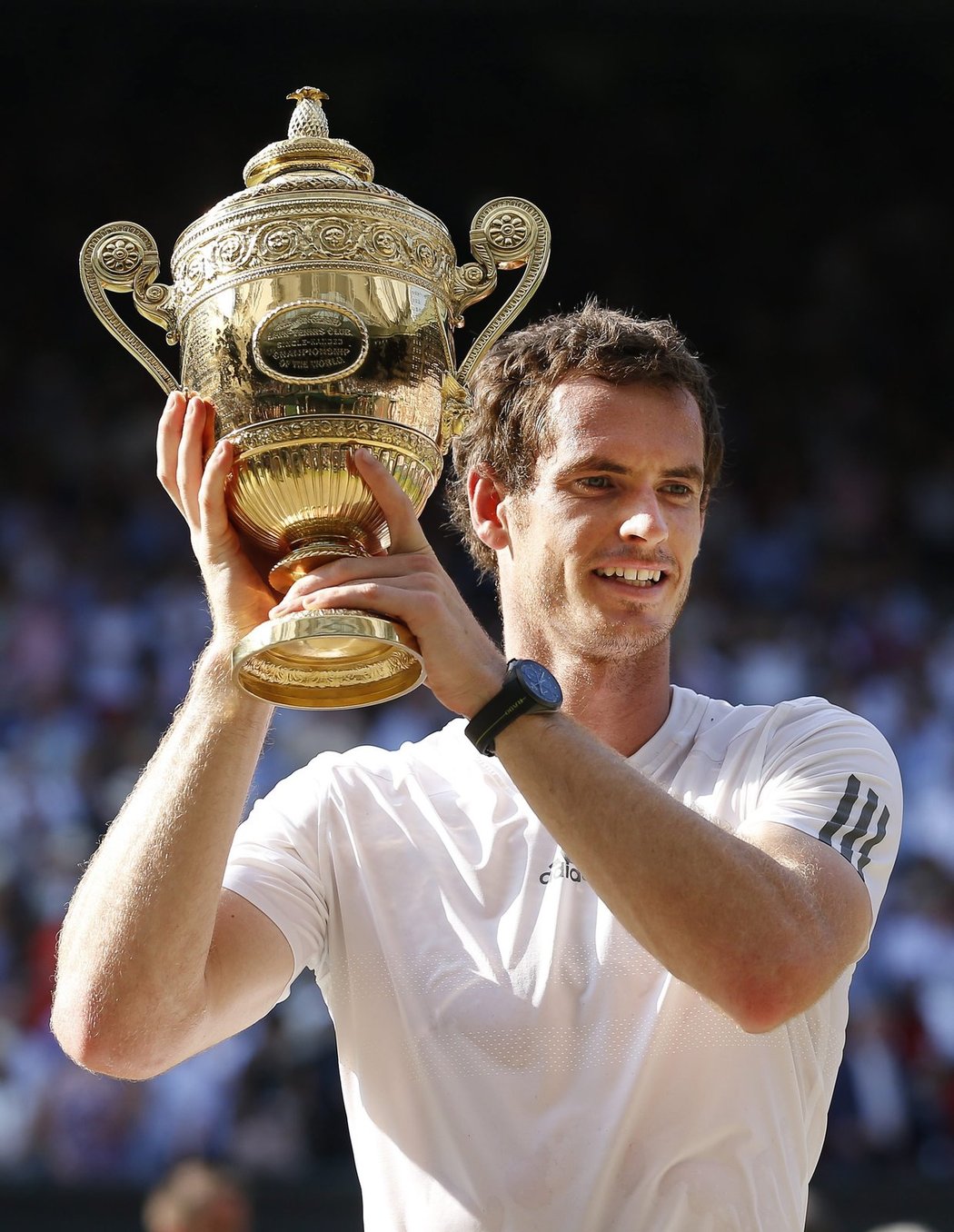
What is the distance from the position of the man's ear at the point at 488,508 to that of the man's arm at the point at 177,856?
800 millimetres

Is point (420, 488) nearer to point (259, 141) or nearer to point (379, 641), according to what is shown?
point (379, 641)

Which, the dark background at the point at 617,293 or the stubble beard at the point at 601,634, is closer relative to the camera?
the stubble beard at the point at 601,634

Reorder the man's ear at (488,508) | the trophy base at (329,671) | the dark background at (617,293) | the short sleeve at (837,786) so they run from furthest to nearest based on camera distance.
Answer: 1. the dark background at (617,293)
2. the man's ear at (488,508)
3. the short sleeve at (837,786)
4. the trophy base at (329,671)

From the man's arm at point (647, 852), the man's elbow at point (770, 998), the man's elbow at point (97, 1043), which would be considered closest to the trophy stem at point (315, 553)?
the man's arm at point (647, 852)

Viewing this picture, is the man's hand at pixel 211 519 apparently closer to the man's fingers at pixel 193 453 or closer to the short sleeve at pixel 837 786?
the man's fingers at pixel 193 453

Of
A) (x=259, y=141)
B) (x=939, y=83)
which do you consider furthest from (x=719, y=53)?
(x=259, y=141)

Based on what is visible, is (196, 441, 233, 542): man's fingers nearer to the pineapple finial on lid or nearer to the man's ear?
the pineapple finial on lid

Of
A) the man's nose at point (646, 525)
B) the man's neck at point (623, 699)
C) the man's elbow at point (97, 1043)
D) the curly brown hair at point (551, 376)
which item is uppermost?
the curly brown hair at point (551, 376)

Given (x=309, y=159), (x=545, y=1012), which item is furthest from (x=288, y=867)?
(x=309, y=159)

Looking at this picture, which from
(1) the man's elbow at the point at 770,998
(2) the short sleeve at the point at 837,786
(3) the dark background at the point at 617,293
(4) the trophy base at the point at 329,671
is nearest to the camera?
(1) the man's elbow at the point at 770,998

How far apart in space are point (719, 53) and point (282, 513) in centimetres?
874

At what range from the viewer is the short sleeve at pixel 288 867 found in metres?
2.77

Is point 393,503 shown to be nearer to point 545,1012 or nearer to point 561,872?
point 561,872

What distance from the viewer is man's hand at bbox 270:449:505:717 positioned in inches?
92.6
